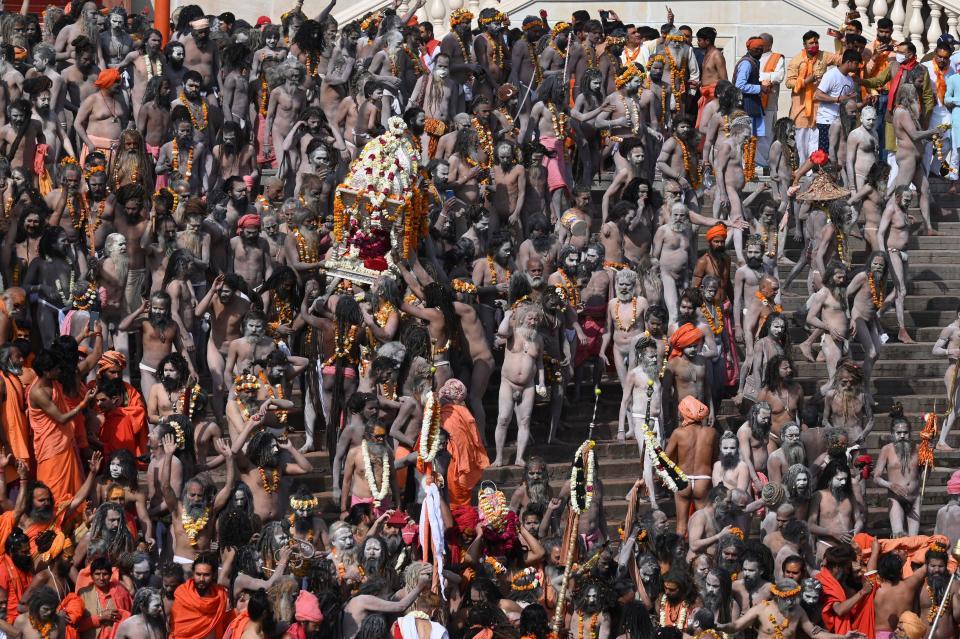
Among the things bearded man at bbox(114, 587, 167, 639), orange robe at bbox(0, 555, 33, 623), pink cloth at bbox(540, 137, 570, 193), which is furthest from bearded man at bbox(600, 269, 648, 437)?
orange robe at bbox(0, 555, 33, 623)

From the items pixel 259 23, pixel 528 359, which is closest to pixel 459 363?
pixel 528 359

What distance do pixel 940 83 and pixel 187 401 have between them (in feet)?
37.8

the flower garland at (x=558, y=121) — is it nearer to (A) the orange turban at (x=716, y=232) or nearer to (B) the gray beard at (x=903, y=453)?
(A) the orange turban at (x=716, y=232)

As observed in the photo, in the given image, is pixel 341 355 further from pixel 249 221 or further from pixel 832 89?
pixel 832 89

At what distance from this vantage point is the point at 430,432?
22703mm

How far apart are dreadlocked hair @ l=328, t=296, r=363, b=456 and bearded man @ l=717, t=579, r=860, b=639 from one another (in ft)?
14.1

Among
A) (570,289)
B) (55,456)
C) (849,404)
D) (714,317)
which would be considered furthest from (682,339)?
(55,456)

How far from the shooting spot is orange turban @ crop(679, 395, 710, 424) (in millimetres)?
24594

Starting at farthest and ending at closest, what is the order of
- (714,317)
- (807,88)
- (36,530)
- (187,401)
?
(807,88) < (714,317) < (187,401) < (36,530)

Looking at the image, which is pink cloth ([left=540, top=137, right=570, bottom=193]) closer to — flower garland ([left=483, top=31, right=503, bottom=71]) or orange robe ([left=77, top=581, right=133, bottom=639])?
flower garland ([left=483, top=31, right=503, bottom=71])

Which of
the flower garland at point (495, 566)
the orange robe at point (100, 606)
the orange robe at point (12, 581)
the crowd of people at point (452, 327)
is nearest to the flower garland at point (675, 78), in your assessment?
the crowd of people at point (452, 327)

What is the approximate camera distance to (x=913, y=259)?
2931 centimetres

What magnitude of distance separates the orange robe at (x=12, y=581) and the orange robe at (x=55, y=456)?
5.20 feet

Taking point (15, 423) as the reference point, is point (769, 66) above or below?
above
